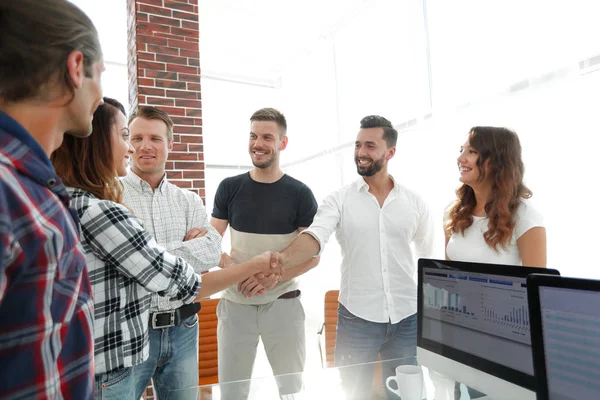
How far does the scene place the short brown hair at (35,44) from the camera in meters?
0.69

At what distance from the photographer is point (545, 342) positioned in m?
0.90

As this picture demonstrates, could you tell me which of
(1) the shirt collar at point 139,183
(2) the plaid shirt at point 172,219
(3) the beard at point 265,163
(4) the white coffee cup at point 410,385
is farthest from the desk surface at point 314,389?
(3) the beard at point 265,163

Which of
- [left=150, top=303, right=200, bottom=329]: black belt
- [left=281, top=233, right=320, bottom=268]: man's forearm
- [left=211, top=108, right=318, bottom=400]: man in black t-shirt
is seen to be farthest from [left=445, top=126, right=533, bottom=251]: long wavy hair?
[left=150, top=303, right=200, bottom=329]: black belt

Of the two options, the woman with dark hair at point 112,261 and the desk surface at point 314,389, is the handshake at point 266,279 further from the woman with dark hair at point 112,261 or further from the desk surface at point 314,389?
the woman with dark hair at point 112,261

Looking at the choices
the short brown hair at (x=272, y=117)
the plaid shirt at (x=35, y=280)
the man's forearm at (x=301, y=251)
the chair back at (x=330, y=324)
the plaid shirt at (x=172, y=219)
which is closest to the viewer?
the plaid shirt at (x=35, y=280)

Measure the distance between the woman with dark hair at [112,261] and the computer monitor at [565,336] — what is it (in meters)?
0.98

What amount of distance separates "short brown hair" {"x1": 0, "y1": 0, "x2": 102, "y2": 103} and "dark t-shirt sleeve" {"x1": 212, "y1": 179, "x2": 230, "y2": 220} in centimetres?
179

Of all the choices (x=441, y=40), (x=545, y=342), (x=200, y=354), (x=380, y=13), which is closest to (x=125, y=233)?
(x=545, y=342)

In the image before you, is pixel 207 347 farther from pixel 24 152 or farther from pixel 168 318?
pixel 24 152

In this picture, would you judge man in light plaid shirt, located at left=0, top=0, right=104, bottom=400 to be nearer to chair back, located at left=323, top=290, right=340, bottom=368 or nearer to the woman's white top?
the woman's white top

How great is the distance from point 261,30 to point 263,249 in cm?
386

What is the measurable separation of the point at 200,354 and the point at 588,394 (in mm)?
2307

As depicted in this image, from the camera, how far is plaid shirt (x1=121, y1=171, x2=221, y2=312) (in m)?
1.82

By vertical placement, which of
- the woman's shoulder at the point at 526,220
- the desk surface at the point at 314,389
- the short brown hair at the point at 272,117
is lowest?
the desk surface at the point at 314,389
